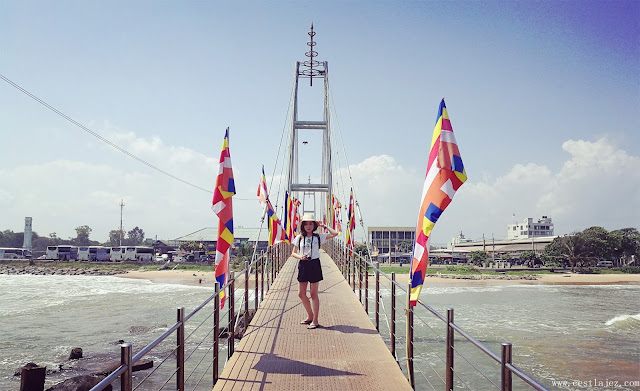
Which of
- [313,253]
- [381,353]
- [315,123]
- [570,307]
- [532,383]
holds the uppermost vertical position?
[315,123]

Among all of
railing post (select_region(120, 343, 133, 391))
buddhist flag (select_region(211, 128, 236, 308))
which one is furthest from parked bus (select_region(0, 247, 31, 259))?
railing post (select_region(120, 343, 133, 391))

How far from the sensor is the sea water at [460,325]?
1330 centimetres

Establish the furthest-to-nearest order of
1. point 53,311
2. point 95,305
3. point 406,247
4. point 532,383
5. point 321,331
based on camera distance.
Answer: point 406,247 < point 95,305 < point 53,311 < point 321,331 < point 532,383

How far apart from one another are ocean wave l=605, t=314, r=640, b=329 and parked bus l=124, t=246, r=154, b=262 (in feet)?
162

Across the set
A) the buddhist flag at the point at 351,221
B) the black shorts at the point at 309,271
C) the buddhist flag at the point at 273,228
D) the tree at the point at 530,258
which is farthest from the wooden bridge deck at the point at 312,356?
the tree at the point at 530,258

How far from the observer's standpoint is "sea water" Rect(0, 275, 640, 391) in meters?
13.3

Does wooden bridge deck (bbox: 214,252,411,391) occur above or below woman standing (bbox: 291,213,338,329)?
below

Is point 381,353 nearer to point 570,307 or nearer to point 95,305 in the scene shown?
point 95,305

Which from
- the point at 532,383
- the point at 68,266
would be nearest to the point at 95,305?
the point at 532,383

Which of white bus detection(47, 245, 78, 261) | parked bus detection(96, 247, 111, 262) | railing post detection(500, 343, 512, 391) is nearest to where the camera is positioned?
railing post detection(500, 343, 512, 391)

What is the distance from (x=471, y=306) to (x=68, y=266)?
4756 cm

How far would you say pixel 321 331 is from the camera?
5441mm

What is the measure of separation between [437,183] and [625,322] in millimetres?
24255

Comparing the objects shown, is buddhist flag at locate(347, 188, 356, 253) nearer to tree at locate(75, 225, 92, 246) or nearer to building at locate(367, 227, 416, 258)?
building at locate(367, 227, 416, 258)
